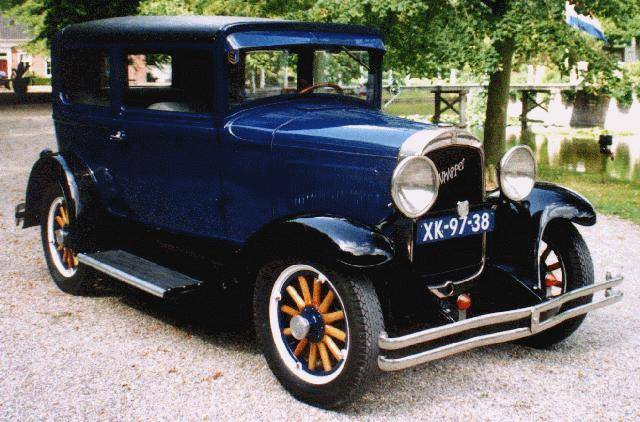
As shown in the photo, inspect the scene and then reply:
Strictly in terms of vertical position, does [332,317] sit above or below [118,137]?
below

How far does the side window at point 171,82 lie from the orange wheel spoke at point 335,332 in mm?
1594

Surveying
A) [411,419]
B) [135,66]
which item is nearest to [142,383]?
[411,419]

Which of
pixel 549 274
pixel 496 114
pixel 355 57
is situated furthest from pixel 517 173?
pixel 496 114

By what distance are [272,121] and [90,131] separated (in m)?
1.78

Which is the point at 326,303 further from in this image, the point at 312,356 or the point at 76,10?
the point at 76,10

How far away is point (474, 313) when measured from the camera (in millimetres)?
4566

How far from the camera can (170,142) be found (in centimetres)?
497

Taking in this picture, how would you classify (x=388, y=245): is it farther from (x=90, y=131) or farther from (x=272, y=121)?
(x=90, y=131)

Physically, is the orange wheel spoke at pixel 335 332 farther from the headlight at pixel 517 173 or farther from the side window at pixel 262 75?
the side window at pixel 262 75

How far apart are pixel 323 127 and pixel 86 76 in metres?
2.36

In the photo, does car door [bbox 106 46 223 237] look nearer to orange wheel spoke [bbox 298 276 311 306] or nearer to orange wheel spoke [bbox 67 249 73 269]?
orange wheel spoke [bbox 67 249 73 269]

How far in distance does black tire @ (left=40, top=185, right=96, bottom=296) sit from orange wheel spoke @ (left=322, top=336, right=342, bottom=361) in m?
2.43

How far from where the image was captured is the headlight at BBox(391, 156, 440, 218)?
3850mm

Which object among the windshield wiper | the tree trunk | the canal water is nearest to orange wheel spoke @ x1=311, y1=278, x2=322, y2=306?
the windshield wiper
